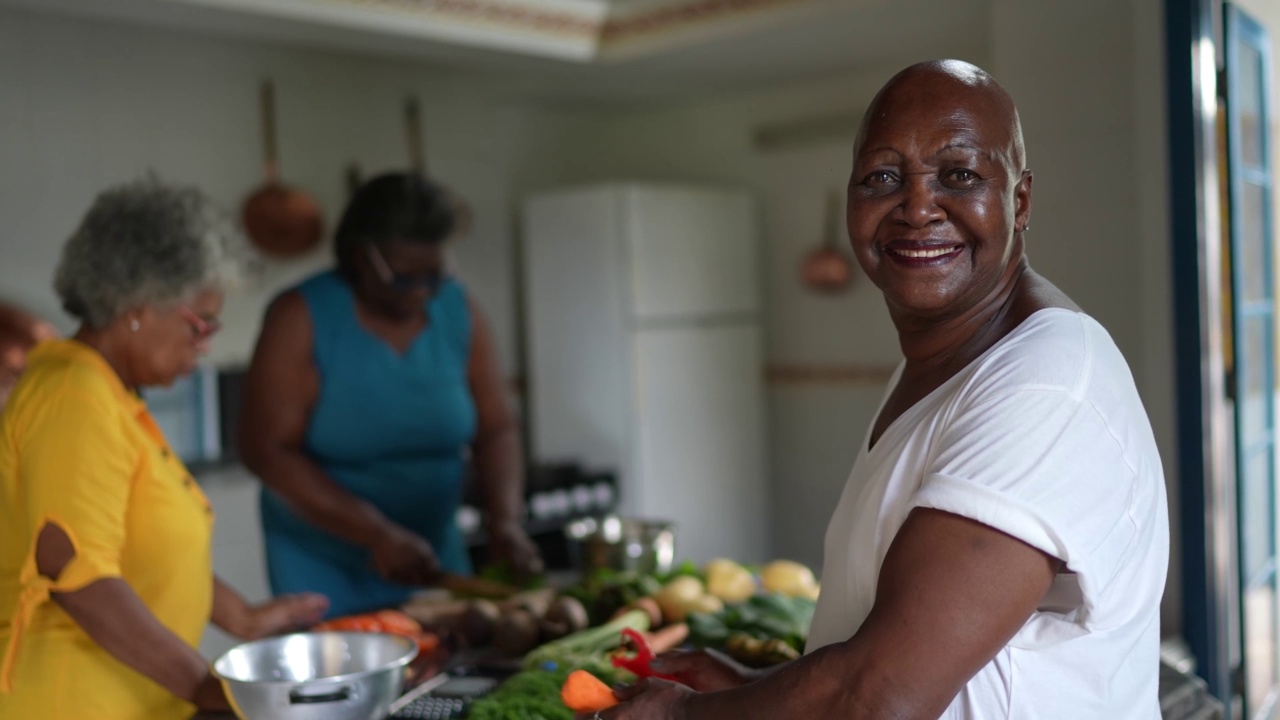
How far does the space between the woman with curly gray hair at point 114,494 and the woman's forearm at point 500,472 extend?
982mm

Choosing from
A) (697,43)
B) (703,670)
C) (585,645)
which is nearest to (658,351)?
(697,43)

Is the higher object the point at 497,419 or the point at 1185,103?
the point at 1185,103

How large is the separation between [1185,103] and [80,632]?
241cm

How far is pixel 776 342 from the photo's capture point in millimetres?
5172

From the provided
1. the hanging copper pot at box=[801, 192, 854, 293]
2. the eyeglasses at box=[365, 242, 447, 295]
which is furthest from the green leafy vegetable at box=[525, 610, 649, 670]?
the hanging copper pot at box=[801, 192, 854, 293]

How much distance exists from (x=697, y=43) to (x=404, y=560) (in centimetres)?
238

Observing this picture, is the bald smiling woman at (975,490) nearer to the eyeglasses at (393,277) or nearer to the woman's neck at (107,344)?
the woman's neck at (107,344)

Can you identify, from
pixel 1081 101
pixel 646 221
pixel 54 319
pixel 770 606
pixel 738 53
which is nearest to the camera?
pixel 770 606

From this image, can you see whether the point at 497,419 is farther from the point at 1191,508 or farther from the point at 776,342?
the point at 776,342

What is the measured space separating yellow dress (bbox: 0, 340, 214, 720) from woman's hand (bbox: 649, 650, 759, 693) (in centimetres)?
82

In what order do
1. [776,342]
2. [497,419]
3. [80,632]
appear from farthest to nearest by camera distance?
[776,342], [497,419], [80,632]

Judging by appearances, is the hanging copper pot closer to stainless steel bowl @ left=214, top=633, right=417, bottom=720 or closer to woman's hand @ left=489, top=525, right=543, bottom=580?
woman's hand @ left=489, top=525, right=543, bottom=580

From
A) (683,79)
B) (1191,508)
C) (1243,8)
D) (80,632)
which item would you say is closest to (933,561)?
(80,632)

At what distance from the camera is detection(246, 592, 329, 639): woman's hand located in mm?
1969
